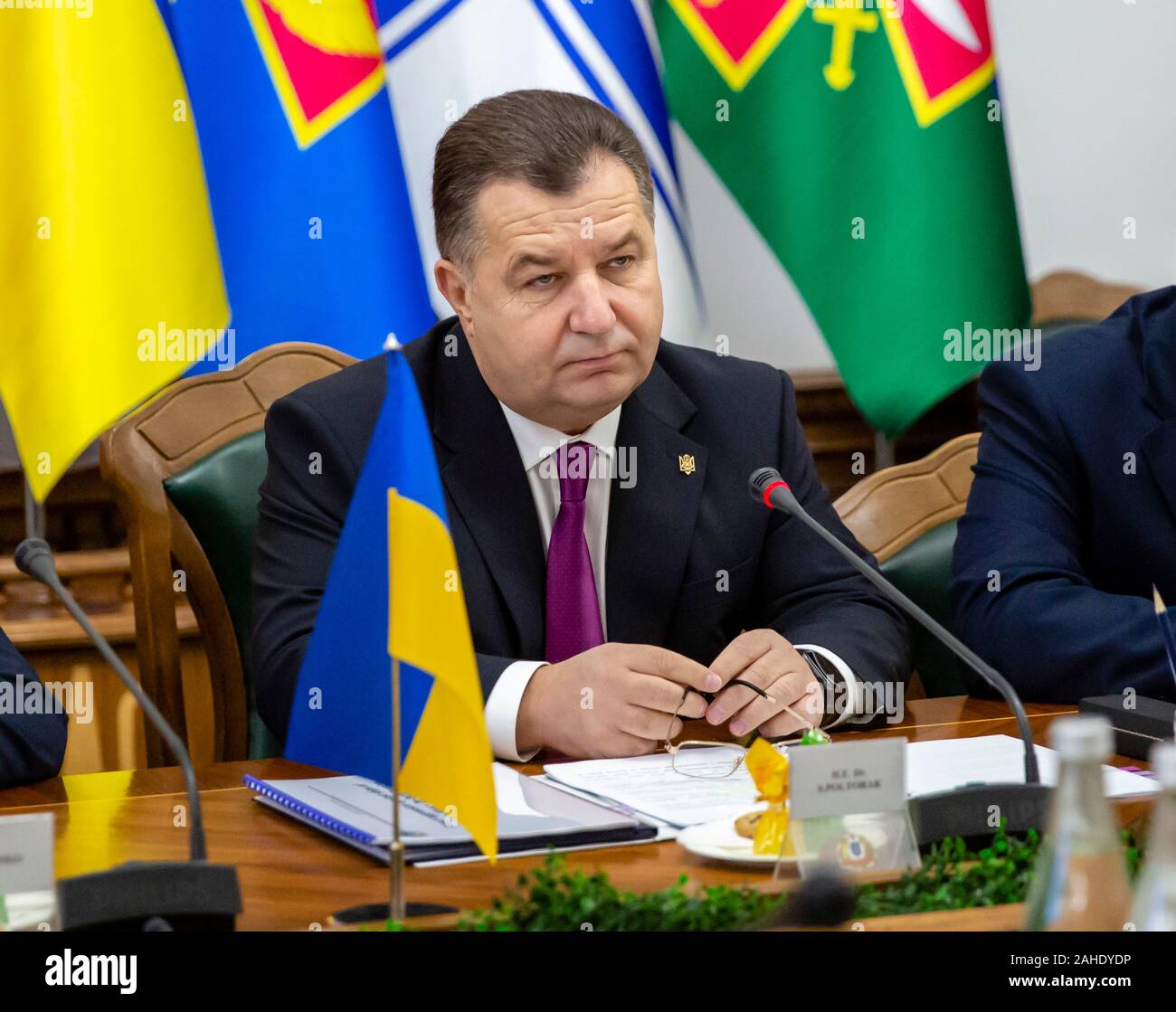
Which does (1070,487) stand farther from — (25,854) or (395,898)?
(25,854)

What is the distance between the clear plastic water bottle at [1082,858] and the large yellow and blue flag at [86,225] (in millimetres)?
2706

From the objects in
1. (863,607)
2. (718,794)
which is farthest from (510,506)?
(718,794)

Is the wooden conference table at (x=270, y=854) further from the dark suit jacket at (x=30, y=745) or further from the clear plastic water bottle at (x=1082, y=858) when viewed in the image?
the clear plastic water bottle at (x=1082, y=858)

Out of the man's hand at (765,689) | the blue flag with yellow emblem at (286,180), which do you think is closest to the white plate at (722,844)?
the man's hand at (765,689)

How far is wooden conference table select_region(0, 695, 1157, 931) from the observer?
1211mm

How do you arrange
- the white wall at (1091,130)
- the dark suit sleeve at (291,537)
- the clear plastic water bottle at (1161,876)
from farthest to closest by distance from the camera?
the white wall at (1091,130) → the dark suit sleeve at (291,537) → the clear plastic water bottle at (1161,876)

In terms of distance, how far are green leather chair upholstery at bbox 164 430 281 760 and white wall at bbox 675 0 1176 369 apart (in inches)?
69.8

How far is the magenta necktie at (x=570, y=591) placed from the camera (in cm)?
215

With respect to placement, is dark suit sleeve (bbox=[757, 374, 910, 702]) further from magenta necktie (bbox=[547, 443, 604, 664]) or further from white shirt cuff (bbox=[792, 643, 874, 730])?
magenta necktie (bbox=[547, 443, 604, 664])

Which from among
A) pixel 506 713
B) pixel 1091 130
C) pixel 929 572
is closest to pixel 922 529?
pixel 929 572

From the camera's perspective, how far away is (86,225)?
3188mm

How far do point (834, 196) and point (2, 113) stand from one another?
6.24 feet

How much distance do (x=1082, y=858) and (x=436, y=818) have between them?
0.75 m

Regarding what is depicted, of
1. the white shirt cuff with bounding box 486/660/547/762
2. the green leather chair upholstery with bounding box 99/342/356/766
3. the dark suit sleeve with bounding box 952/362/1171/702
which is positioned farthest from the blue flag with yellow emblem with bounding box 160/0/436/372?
the white shirt cuff with bounding box 486/660/547/762
